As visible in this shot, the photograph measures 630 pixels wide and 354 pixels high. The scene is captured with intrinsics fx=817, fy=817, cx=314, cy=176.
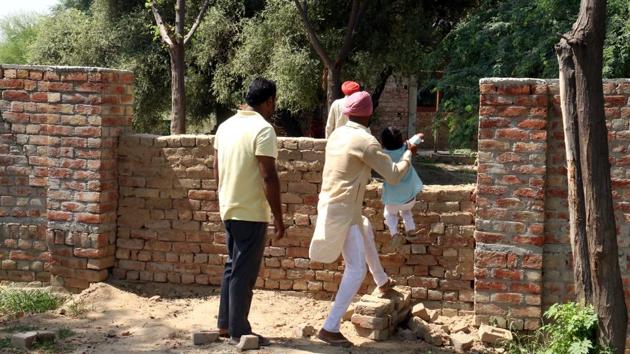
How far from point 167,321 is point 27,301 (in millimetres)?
1383

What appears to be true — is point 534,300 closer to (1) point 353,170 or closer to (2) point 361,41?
(1) point 353,170

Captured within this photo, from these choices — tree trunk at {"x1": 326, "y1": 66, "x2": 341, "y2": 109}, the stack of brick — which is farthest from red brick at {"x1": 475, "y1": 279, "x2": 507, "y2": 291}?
tree trunk at {"x1": 326, "y1": 66, "x2": 341, "y2": 109}

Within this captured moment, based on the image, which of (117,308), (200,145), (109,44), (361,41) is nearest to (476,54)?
(361,41)

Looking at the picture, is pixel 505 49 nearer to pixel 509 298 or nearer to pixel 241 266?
pixel 509 298

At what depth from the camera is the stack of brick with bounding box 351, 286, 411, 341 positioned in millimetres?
5797

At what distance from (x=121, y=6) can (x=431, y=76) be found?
8993 mm

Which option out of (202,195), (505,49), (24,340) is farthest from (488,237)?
(505,49)

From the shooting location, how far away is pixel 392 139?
21.6ft

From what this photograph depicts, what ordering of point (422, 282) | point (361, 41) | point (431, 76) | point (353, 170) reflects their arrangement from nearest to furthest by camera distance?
point (353, 170) → point (422, 282) → point (431, 76) → point (361, 41)

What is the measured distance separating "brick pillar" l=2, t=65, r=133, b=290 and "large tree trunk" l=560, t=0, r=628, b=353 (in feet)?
13.1

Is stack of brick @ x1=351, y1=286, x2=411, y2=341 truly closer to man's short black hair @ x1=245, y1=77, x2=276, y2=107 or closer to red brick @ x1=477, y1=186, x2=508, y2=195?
red brick @ x1=477, y1=186, x2=508, y2=195

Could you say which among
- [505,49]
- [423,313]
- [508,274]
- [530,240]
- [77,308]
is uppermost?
[505,49]

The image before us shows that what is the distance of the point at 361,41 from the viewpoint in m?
18.2

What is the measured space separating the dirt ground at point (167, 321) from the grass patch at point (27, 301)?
7.9 inches
